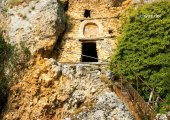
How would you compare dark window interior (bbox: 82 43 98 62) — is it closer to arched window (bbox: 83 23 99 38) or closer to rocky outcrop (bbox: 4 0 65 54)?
arched window (bbox: 83 23 99 38)

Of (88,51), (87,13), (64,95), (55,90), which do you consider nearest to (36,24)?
(87,13)

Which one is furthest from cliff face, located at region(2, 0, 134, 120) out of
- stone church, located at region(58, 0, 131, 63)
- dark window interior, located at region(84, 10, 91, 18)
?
dark window interior, located at region(84, 10, 91, 18)

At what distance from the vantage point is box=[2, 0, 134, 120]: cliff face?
1423cm

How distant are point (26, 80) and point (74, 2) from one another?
22.7 feet

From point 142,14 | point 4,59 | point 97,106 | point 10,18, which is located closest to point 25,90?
point 4,59

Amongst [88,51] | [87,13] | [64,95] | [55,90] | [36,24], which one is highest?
[87,13]

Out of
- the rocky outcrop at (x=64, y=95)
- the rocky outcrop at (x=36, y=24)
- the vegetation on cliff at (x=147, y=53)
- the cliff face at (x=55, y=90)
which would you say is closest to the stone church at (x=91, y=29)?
the rocky outcrop at (x=36, y=24)

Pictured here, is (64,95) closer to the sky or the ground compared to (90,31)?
closer to the ground

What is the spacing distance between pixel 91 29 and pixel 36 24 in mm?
2937

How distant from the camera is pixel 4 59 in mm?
17828

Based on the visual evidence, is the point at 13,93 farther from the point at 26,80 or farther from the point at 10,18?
the point at 10,18

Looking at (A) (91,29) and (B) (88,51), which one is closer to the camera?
(A) (91,29)

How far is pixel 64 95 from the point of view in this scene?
15.4 metres

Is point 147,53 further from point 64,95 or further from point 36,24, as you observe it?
point 36,24
